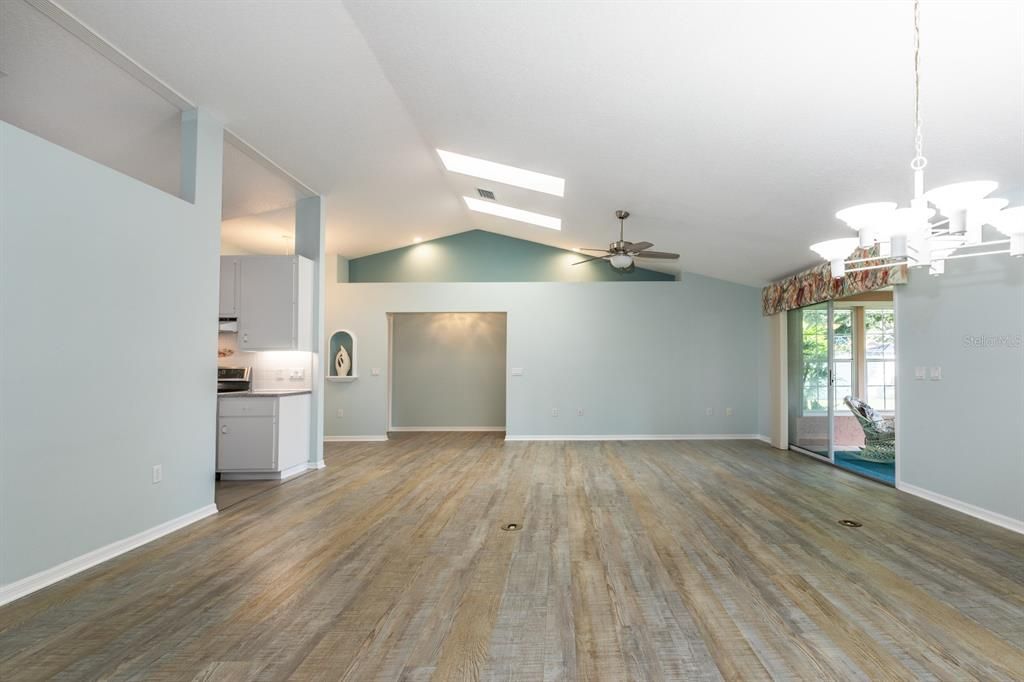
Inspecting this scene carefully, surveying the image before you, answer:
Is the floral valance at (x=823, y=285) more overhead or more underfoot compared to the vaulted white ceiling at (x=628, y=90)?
more underfoot

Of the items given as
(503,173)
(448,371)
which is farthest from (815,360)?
(448,371)

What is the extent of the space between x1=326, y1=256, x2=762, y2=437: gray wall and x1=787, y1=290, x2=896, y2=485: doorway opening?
111cm

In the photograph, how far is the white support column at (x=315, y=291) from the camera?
6.25 metres

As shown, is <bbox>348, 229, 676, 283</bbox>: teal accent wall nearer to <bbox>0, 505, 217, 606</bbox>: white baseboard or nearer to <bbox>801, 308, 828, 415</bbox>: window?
<bbox>801, 308, 828, 415</bbox>: window

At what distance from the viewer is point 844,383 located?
7.04 metres

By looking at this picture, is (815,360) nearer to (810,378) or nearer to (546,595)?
(810,378)

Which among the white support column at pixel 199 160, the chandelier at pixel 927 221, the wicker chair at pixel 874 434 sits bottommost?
the wicker chair at pixel 874 434

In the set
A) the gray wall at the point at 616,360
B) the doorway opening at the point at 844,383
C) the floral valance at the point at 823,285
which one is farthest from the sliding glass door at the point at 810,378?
the gray wall at the point at 616,360

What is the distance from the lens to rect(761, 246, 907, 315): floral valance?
16.9ft

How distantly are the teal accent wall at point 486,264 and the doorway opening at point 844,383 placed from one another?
8.18ft

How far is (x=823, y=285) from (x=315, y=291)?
234 inches

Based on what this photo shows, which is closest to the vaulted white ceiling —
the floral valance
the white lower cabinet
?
the floral valance

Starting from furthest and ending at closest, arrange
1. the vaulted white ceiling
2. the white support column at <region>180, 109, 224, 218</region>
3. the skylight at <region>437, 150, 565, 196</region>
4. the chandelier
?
the skylight at <region>437, 150, 565, 196</region> < the white support column at <region>180, 109, 224, 218</region> < the vaulted white ceiling < the chandelier

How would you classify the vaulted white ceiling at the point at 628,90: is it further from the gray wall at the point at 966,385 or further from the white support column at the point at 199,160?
the gray wall at the point at 966,385
